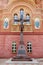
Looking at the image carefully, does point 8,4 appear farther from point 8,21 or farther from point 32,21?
point 32,21

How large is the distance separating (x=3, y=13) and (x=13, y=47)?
13.3 ft

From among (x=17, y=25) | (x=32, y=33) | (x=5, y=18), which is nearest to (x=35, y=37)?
(x=32, y=33)

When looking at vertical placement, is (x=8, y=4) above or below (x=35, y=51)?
above

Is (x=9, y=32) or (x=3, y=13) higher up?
(x=3, y=13)

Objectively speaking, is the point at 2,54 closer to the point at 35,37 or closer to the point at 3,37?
the point at 3,37

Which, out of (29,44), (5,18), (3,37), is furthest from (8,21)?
(29,44)

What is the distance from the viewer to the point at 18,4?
2283cm

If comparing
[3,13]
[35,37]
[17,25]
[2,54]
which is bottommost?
[2,54]

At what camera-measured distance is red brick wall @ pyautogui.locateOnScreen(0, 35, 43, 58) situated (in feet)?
73.6

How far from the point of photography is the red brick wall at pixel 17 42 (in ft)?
73.6

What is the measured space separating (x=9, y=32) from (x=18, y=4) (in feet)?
11.0

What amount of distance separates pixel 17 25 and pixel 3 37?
209 centimetres

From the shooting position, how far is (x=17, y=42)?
893 inches

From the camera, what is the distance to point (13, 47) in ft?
74.4
